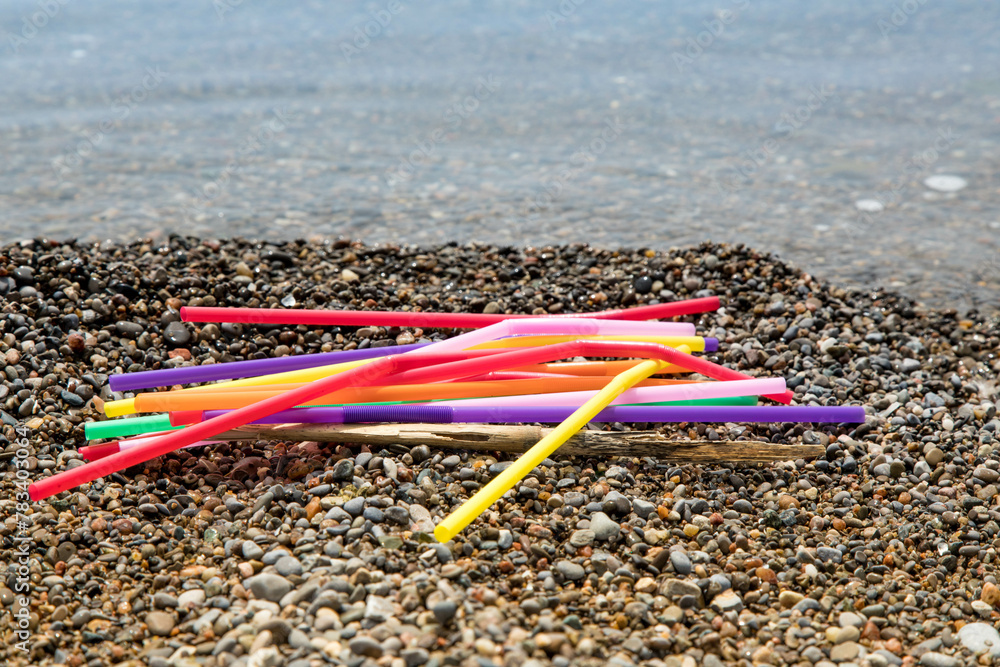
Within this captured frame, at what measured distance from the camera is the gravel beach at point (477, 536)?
9.32 feet

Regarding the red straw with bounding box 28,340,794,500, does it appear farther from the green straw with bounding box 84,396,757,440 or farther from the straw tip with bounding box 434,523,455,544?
the straw tip with bounding box 434,523,455,544

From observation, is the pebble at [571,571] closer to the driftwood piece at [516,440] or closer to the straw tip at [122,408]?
the driftwood piece at [516,440]

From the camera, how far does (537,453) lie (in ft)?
10.8

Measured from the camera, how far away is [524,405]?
12.7 ft

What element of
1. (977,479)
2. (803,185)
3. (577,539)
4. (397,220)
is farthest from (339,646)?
(803,185)

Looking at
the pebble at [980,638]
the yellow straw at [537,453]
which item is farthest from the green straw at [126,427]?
the pebble at [980,638]

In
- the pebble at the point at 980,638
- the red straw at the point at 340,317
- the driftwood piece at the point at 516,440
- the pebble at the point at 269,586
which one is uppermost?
the red straw at the point at 340,317

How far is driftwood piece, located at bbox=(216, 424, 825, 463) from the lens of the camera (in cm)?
377

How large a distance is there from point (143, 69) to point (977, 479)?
493 inches

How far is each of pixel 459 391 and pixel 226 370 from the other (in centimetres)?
121

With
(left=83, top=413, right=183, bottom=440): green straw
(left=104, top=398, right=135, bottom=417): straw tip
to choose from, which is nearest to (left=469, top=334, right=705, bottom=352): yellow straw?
(left=83, top=413, right=183, bottom=440): green straw

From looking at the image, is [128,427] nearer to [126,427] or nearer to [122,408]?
[126,427]

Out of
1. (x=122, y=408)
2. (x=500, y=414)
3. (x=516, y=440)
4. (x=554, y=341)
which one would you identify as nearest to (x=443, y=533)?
(x=516, y=440)

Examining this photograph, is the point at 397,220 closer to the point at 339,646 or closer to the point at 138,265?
the point at 138,265
